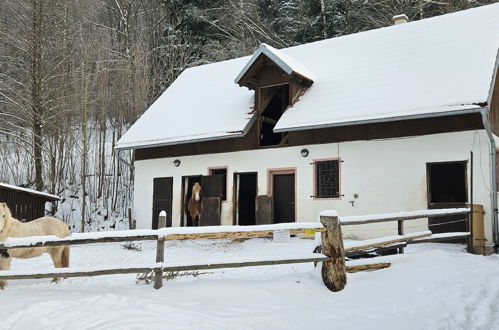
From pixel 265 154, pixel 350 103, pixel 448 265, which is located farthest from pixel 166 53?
pixel 448 265

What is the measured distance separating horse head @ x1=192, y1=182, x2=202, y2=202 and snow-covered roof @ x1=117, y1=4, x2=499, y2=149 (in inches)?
64.8

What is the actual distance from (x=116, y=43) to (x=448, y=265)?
24.7 meters

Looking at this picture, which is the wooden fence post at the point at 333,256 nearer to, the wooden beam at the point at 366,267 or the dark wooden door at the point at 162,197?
the wooden beam at the point at 366,267

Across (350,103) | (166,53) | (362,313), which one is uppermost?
(166,53)

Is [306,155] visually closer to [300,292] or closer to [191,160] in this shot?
[191,160]

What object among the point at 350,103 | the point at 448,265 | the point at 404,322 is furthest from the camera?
the point at 350,103

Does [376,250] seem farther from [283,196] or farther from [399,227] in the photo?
[283,196]

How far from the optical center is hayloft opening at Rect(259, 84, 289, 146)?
14859 mm

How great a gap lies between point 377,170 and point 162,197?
26.4 ft

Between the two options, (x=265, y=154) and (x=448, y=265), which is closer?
(x=448, y=265)

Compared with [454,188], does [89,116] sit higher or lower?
higher

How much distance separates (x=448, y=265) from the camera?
6.91m

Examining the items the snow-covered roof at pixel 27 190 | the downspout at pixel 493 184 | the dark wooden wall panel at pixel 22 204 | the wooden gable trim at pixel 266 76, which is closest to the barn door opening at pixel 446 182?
the downspout at pixel 493 184

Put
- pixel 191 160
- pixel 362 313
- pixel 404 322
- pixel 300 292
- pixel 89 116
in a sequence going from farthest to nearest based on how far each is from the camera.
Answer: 1. pixel 89 116
2. pixel 191 160
3. pixel 300 292
4. pixel 362 313
5. pixel 404 322
